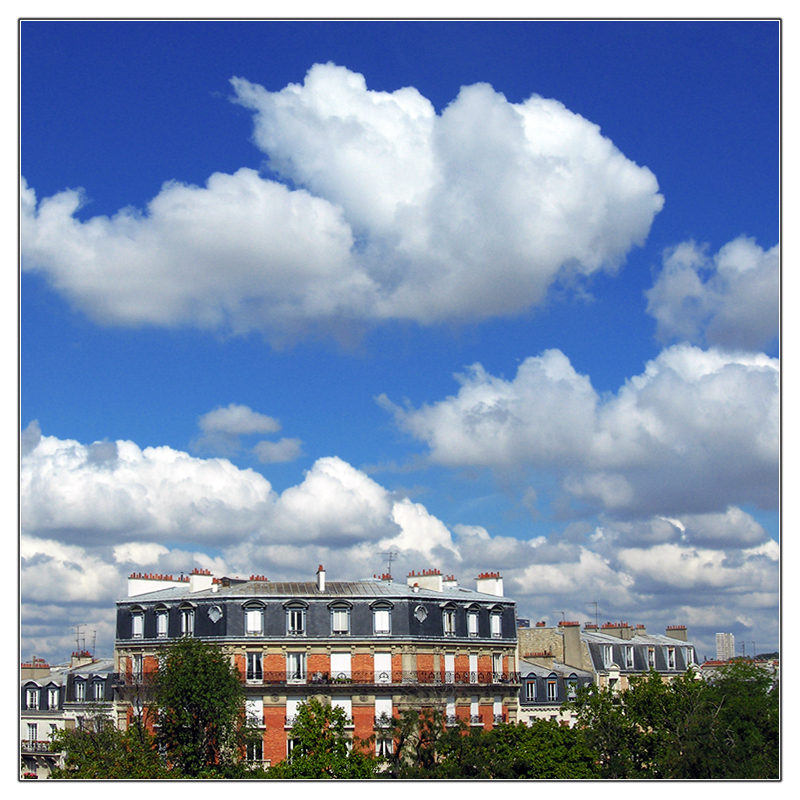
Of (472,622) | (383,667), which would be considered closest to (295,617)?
(383,667)

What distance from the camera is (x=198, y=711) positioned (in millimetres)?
43281

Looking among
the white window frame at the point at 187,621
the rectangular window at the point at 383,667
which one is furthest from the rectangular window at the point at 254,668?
the rectangular window at the point at 383,667

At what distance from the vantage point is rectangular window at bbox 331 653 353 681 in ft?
160

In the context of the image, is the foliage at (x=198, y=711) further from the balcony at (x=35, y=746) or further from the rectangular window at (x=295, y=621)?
the balcony at (x=35, y=746)

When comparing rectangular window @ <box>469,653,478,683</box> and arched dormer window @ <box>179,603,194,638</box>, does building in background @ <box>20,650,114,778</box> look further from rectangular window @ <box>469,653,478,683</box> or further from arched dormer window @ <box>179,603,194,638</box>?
rectangular window @ <box>469,653,478,683</box>

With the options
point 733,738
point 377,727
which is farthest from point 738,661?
point 377,727

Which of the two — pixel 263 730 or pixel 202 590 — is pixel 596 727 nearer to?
pixel 263 730

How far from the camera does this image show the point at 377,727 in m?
45.5

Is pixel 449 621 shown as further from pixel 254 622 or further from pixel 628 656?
pixel 628 656

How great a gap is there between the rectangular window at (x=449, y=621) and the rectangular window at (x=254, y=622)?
9017 mm

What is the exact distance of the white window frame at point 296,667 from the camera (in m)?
48.5

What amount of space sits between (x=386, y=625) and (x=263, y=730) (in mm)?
7478

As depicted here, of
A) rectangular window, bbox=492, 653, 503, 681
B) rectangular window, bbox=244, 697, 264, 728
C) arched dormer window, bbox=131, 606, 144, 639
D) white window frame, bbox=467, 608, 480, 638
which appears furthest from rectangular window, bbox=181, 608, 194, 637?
rectangular window, bbox=492, 653, 503, 681

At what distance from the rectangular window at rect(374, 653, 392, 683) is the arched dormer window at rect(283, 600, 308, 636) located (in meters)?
3.82
